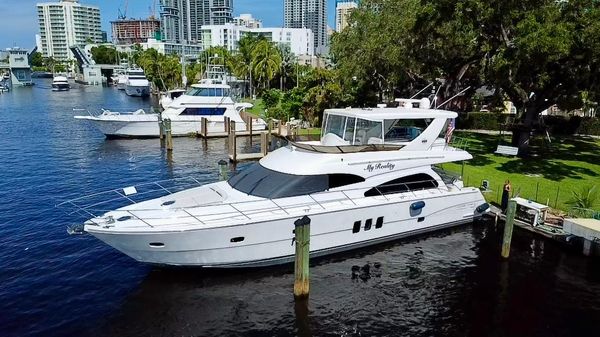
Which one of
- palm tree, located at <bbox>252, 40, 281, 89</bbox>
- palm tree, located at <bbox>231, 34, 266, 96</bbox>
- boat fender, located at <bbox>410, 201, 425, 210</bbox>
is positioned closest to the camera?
boat fender, located at <bbox>410, 201, 425, 210</bbox>

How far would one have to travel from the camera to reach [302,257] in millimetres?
13570

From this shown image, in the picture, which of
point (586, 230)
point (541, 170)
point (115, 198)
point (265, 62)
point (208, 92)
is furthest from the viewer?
point (265, 62)

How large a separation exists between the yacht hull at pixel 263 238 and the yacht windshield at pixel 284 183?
1252 mm

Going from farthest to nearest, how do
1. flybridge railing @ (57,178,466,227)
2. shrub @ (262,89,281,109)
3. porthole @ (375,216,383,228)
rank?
shrub @ (262,89,281,109), porthole @ (375,216,383,228), flybridge railing @ (57,178,466,227)

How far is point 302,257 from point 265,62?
68.3m

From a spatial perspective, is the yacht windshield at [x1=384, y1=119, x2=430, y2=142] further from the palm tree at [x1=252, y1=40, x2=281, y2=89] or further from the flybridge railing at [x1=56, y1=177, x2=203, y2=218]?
the palm tree at [x1=252, y1=40, x2=281, y2=89]

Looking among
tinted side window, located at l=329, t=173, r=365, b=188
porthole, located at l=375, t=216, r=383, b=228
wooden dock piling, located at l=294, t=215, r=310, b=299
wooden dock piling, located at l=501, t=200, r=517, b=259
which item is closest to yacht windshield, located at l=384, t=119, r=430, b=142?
tinted side window, located at l=329, t=173, r=365, b=188

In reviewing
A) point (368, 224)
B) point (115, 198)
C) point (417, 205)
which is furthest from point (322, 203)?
point (115, 198)

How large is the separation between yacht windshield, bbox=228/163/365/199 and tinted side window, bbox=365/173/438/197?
845 millimetres

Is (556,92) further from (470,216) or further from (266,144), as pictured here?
(266,144)

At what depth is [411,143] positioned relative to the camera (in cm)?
1895

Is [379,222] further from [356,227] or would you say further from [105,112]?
[105,112]

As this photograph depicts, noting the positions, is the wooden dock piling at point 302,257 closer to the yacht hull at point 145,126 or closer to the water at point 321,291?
the water at point 321,291

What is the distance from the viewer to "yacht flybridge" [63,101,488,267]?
47.5 feet
